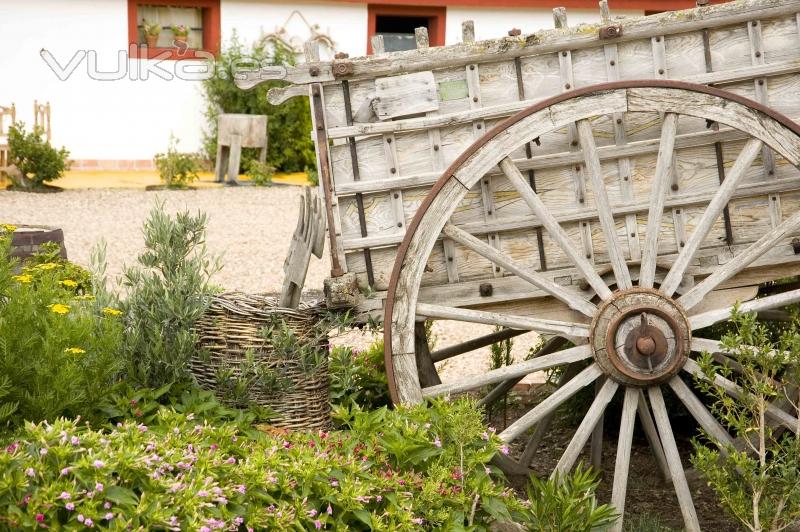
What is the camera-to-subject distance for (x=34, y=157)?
1219 centimetres

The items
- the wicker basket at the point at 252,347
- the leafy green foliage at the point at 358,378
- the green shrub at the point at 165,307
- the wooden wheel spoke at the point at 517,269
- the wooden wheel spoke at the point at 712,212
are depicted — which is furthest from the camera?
the leafy green foliage at the point at 358,378

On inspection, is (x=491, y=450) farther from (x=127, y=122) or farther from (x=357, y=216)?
(x=127, y=122)

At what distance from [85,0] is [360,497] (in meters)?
11.6

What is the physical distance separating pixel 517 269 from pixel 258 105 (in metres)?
10.9

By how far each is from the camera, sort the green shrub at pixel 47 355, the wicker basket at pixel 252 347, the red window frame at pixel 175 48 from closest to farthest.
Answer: the green shrub at pixel 47 355, the wicker basket at pixel 252 347, the red window frame at pixel 175 48

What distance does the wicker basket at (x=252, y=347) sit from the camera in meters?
3.93

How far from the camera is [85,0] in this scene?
13281mm

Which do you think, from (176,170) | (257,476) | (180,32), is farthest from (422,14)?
(257,476)

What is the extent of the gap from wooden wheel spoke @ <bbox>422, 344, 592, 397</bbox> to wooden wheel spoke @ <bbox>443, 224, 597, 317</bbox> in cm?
14

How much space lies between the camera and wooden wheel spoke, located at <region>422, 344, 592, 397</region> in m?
3.72

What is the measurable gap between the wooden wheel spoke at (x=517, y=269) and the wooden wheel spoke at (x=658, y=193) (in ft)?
0.77

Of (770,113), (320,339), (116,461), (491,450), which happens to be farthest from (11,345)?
(770,113)

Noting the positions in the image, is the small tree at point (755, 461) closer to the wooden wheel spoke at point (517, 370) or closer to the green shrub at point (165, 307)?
the wooden wheel spoke at point (517, 370)

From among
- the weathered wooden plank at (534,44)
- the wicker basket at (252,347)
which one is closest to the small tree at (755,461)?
the weathered wooden plank at (534,44)
